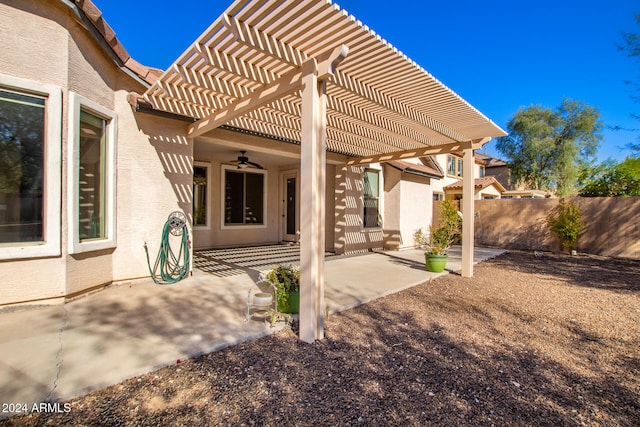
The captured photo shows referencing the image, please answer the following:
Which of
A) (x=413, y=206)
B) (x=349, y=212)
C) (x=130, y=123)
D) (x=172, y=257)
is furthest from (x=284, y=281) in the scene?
(x=413, y=206)

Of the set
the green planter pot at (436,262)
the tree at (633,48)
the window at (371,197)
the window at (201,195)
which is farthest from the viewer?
the tree at (633,48)

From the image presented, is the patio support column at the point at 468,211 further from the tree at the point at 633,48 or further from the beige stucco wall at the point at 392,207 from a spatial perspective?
the tree at the point at 633,48

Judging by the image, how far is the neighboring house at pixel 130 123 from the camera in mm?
3688


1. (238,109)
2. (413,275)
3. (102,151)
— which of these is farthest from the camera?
(413,275)

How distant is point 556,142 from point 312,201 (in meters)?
26.5

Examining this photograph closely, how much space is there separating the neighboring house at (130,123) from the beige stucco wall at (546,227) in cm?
719

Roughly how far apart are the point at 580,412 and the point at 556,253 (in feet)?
37.0

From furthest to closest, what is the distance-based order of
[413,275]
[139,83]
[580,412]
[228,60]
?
[413,275] < [139,83] < [228,60] < [580,412]

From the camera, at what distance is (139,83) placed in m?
5.41

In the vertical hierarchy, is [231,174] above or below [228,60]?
below

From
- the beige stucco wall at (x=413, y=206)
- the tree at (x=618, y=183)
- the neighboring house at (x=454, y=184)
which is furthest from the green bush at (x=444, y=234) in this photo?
the neighboring house at (x=454, y=184)

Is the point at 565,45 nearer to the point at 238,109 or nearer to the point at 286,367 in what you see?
the point at 238,109

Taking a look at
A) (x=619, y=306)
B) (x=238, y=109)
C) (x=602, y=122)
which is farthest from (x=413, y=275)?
(x=602, y=122)

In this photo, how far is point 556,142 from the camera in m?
22.6
